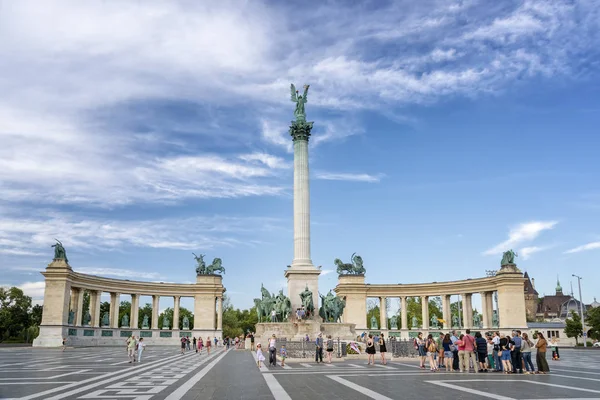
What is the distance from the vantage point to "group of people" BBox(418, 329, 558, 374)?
80.2 feet

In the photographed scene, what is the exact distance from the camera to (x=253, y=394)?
15.8 metres

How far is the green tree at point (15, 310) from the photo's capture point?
283ft

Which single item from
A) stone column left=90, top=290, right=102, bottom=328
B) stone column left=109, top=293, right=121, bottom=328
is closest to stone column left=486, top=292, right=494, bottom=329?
stone column left=109, top=293, right=121, bottom=328

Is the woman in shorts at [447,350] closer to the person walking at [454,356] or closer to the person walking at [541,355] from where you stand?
the person walking at [454,356]

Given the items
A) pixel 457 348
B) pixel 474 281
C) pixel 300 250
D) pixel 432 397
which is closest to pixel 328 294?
pixel 300 250

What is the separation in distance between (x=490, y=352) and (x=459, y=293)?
5502 cm

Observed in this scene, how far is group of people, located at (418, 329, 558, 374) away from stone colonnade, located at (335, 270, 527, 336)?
50.7 metres

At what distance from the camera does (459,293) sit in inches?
3174

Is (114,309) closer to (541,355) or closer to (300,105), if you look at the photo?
(300,105)

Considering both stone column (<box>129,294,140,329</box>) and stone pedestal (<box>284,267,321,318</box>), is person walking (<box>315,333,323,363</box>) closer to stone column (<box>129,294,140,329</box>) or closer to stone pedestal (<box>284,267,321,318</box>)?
stone pedestal (<box>284,267,321,318</box>)

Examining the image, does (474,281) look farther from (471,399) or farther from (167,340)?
(471,399)

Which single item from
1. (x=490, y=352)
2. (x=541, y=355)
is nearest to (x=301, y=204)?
(x=490, y=352)

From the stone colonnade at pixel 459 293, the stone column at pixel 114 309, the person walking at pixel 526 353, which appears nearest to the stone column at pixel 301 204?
the person walking at pixel 526 353

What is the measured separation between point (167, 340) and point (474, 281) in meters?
48.0
